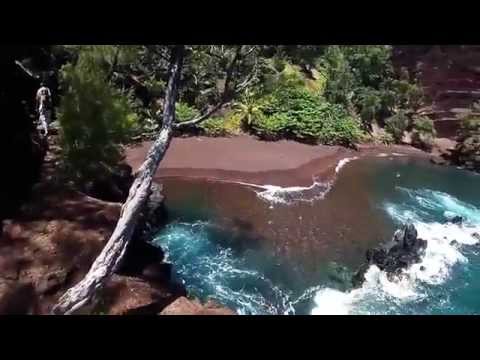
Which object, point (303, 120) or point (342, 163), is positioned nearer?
point (342, 163)

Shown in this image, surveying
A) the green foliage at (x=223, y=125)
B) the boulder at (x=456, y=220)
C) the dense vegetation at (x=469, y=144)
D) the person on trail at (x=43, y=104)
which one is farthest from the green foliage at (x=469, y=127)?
the person on trail at (x=43, y=104)

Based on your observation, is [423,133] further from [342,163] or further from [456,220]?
[456,220]

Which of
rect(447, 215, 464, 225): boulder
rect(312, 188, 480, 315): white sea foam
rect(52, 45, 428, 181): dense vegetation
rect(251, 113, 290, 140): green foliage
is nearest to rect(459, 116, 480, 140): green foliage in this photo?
rect(52, 45, 428, 181): dense vegetation

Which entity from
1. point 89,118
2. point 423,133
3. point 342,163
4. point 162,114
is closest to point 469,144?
point 423,133

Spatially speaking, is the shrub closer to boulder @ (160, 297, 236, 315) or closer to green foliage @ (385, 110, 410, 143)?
green foliage @ (385, 110, 410, 143)
